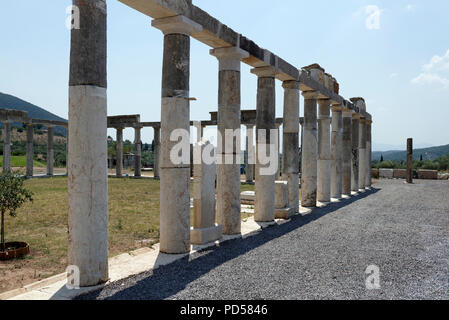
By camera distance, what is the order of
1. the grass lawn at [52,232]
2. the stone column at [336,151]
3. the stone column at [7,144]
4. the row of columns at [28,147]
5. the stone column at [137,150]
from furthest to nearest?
the stone column at [137,150], the row of columns at [28,147], the stone column at [7,144], the stone column at [336,151], the grass lawn at [52,232]

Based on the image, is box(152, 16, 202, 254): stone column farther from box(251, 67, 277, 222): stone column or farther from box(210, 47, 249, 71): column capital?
box(251, 67, 277, 222): stone column

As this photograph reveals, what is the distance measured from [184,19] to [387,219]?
399 inches

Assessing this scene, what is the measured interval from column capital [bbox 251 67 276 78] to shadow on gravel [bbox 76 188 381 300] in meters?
5.24

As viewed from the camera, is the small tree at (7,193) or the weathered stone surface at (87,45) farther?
the small tree at (7,193)

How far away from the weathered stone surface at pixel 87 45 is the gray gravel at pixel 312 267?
11.6 ft

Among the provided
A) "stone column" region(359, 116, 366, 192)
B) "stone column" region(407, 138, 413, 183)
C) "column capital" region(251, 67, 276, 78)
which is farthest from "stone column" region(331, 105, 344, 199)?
"stone column" region(407, 138, 413, 183)

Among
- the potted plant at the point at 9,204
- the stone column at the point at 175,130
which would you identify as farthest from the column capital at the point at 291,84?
the potted plant at the point at 9,204

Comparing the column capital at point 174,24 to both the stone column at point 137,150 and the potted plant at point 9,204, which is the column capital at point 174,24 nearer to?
the potted plant at point 9,204

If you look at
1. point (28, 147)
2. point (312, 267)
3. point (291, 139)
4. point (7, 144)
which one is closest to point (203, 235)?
point (312, 267)

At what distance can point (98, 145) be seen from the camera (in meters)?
6.20

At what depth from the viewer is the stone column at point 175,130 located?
8.24 meters

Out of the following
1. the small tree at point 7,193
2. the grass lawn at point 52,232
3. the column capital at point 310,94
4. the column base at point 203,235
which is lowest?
the grass lawn at point 52,232

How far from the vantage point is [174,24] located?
8047mm
